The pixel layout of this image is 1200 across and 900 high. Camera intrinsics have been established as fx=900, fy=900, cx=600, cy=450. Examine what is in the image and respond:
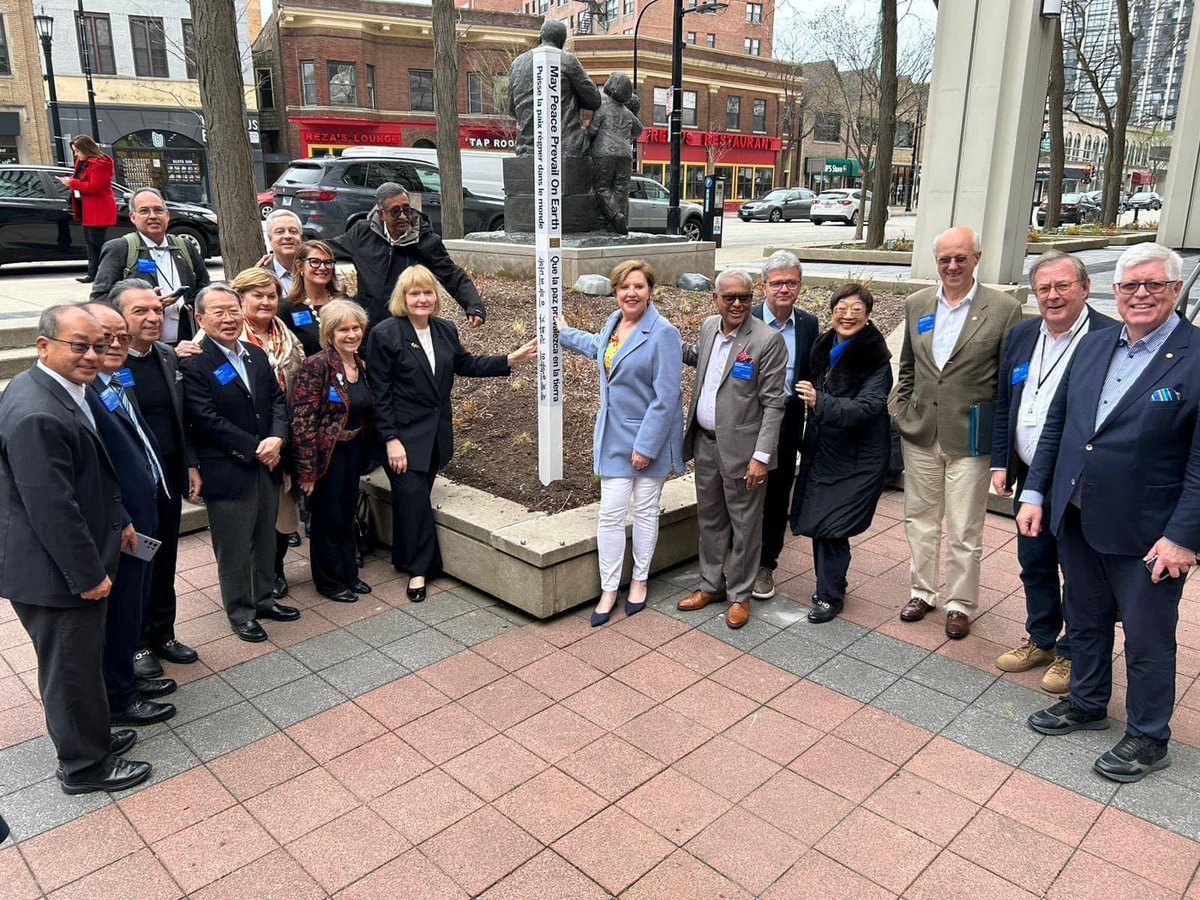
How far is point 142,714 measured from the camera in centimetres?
375

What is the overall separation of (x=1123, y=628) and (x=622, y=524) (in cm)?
227

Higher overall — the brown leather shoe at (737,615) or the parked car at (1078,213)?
the parked car at (1078,213)

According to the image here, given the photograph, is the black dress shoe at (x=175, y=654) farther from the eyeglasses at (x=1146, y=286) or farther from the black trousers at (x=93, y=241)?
the black trousers at (x=93, y=241)

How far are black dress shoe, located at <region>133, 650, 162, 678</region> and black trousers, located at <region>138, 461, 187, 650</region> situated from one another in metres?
0.06

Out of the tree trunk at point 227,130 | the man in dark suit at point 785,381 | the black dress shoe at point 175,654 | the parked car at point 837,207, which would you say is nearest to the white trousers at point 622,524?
the man in dark suit at point 785,381

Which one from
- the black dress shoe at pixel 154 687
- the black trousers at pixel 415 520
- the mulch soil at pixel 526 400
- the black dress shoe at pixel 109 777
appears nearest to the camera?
the black dress shoe at pixel 109 777

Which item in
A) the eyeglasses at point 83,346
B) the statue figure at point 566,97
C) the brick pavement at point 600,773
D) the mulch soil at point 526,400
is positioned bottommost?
the brick pavement at point 600,773

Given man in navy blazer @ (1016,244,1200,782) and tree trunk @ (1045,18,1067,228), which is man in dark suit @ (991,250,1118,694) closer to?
man in navy blazer @ (1016,244,1200,782)

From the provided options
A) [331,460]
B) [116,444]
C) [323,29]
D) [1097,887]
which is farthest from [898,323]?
[323,29]

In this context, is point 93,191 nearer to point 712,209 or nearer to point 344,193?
point 344,193

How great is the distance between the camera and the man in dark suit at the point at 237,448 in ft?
13.6

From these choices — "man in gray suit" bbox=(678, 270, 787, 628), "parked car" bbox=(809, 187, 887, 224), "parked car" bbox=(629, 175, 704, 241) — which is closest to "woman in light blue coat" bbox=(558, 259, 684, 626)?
"man in gray suit" bbox=(678, 270, 787, 628)

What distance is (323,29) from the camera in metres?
37.8

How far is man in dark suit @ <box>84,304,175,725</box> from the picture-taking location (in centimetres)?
340
